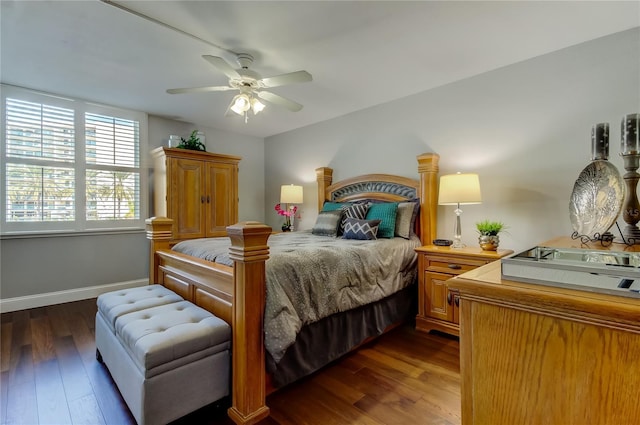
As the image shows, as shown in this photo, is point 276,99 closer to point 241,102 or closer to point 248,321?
point 241,102

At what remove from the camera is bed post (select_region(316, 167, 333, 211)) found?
169 inches

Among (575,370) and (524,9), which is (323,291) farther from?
(524,9)

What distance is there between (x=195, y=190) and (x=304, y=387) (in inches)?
123

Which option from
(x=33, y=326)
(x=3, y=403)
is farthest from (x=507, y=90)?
(x=33, y=326)

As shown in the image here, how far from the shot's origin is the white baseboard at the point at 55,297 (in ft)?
10.9

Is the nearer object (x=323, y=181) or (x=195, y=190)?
(x=195, y=190)

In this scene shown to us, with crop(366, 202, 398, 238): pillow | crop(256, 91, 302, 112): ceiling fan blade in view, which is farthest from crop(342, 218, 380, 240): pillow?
crop(256, 91, 302, 112): ceiling fan blade

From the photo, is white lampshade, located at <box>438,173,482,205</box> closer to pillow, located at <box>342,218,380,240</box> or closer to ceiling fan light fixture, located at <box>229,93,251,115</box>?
pillow, located at <box>342,218,380,240</box>

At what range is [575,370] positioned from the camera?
633 millimetres

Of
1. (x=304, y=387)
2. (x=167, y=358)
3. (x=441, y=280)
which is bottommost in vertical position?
(x=304, y=387)

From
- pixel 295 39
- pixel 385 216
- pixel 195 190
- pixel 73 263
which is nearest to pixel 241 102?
pixel 295 39

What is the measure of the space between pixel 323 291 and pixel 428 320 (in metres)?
1.33

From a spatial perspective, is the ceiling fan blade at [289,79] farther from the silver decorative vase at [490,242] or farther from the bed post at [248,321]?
the silver decorative vase at [490,242]

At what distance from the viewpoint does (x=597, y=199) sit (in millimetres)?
1514
